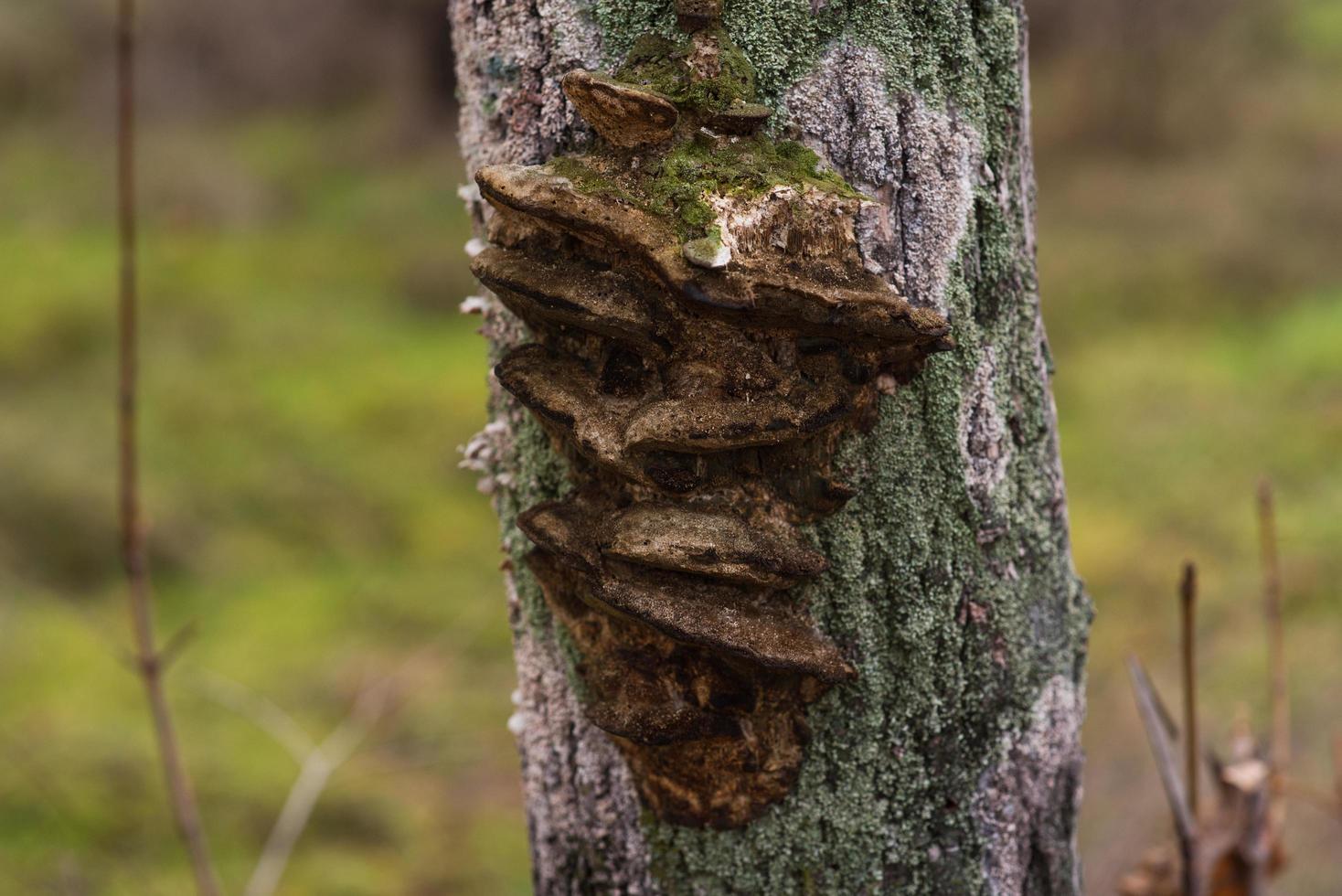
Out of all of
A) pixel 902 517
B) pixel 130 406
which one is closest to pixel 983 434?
pixel 902 517

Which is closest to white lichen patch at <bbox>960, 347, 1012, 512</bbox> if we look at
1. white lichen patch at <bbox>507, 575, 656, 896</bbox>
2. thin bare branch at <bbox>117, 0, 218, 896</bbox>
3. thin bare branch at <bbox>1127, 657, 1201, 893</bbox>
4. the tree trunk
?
the tree trunk

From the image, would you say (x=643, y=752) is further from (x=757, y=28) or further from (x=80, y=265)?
(x=80, y=265)

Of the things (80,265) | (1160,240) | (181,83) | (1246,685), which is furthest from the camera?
(181,83)

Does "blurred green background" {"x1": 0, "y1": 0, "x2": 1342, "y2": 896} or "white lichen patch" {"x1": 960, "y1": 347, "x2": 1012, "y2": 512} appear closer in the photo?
"white lichen patch" {"x1": 960, "y1": 347, "x2": 1012, "y2": 512}

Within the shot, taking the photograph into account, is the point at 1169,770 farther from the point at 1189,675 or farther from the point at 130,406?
the point at 130,406

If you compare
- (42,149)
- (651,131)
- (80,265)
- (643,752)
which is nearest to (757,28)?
(651,131)

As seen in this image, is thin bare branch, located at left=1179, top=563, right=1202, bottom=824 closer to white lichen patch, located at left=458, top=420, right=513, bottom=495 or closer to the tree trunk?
the tree trunk
